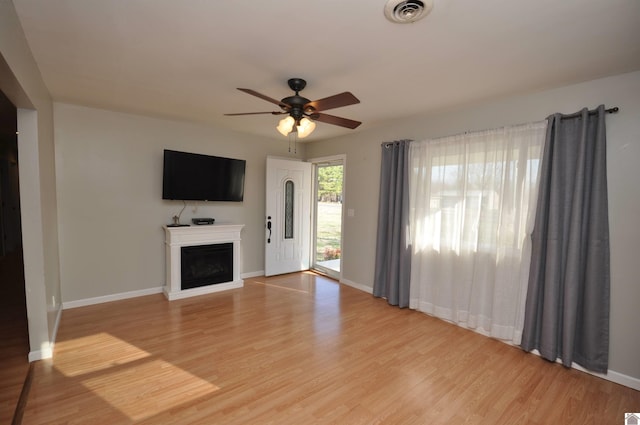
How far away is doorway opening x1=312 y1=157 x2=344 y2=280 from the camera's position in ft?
17.6

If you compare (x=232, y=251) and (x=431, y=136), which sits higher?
(x=431, y=136)

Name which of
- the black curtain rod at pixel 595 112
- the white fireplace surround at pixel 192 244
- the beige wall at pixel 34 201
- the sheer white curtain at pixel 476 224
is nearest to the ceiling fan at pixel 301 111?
the sheer white curtain at pixel 476 224

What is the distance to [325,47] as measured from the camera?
2047 millimetres

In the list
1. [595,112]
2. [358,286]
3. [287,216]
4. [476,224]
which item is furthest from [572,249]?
[287,216]

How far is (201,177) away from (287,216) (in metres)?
1.69

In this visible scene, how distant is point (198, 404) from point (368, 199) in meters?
3.37

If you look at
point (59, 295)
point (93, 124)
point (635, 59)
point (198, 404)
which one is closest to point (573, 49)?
point (635, 59)

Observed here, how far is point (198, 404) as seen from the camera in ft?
6.59

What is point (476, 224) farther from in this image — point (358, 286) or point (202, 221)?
point (202, 221)

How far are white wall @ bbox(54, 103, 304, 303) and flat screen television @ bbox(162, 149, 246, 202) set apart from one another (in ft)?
0.74

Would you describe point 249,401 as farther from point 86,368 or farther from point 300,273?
point 300,273

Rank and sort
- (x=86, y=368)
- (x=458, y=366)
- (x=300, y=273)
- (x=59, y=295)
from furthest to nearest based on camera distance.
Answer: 1. (x=300, y=273)
2. (x=59, y=295)
3. (x=458, y=366)
4. (x=86, y=368)

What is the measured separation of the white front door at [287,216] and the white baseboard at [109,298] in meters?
1.80

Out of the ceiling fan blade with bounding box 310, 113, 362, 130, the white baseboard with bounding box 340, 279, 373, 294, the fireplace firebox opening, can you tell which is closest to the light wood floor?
the fireplace firebox opening
